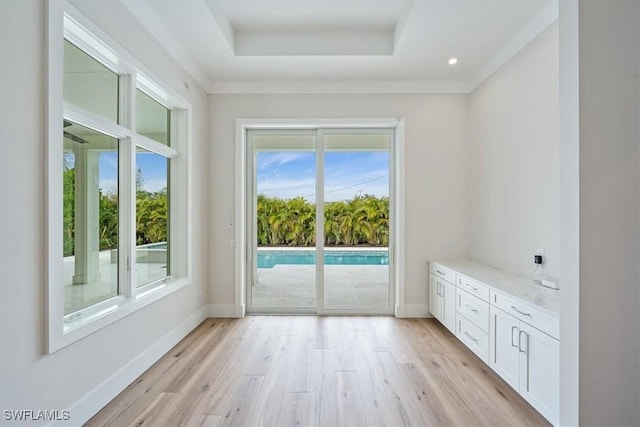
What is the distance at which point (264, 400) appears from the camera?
7.82 ft

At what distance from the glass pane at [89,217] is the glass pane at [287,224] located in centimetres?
204

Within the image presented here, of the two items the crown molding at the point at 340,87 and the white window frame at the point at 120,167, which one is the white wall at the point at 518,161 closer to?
the crown molding at the point at 340,87

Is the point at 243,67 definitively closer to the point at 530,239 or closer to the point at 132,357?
the point at 132,357

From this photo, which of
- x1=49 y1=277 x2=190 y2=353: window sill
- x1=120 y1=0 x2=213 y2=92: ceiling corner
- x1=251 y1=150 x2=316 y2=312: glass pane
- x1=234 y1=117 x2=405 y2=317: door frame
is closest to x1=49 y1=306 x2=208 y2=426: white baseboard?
x1=49 y1=277 x2=190 y2=353: window sill

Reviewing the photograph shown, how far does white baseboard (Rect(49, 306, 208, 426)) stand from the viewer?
81.2 inches

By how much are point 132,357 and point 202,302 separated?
152 cm

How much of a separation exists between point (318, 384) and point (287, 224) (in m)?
2.28

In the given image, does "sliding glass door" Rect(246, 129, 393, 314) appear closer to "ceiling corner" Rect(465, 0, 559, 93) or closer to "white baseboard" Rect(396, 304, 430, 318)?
"white baseboard" Rect(396, 304, 430, 318)

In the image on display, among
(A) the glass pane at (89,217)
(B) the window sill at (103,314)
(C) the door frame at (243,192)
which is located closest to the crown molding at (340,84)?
(C) the door frame at (243,192)

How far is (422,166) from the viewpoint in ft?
14.1

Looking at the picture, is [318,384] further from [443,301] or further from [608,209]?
[608,209]

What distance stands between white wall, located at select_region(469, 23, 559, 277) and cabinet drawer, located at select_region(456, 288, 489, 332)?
561mm

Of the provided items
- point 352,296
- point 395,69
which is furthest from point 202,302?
point 395,69

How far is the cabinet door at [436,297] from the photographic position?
385 cm
